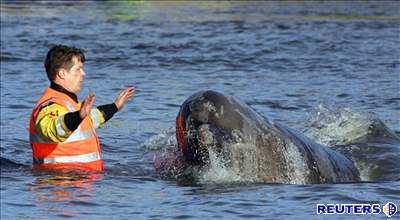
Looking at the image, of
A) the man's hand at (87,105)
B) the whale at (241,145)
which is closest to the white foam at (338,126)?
the whale at (241,145)

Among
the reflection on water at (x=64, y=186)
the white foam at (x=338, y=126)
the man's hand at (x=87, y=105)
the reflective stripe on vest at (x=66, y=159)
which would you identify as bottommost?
the white foam at (x=338, y=126)

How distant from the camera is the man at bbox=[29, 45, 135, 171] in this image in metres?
9.08

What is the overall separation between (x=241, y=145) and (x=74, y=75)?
1.57 meters

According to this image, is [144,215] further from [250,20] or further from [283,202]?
[250,20]

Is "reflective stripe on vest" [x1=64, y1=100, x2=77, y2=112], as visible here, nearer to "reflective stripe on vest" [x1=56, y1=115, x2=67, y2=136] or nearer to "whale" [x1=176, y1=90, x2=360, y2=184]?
"reflective stripe on vest" [x1=56, y1=115, x2=67, y2=136]

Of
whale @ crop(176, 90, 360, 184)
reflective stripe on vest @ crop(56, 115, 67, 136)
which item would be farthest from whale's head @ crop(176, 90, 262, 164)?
reflective stripe on vest @ crop(56, 115, 67, 136)

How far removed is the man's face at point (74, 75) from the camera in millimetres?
9297

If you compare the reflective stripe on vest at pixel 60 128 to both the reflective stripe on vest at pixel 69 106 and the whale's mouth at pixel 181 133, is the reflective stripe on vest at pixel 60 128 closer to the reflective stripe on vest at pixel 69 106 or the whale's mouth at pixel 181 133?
Answer: the reflective stripe on vest at pixel 69 106

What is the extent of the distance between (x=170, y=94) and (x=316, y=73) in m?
3.58

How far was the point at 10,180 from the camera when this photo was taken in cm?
982

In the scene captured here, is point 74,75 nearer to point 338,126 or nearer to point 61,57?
point 61,57

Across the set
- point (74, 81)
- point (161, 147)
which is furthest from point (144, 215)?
point (161, 147)

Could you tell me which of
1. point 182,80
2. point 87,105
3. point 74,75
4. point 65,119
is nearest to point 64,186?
point 65,119

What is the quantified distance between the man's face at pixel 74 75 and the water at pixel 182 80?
0.79m
